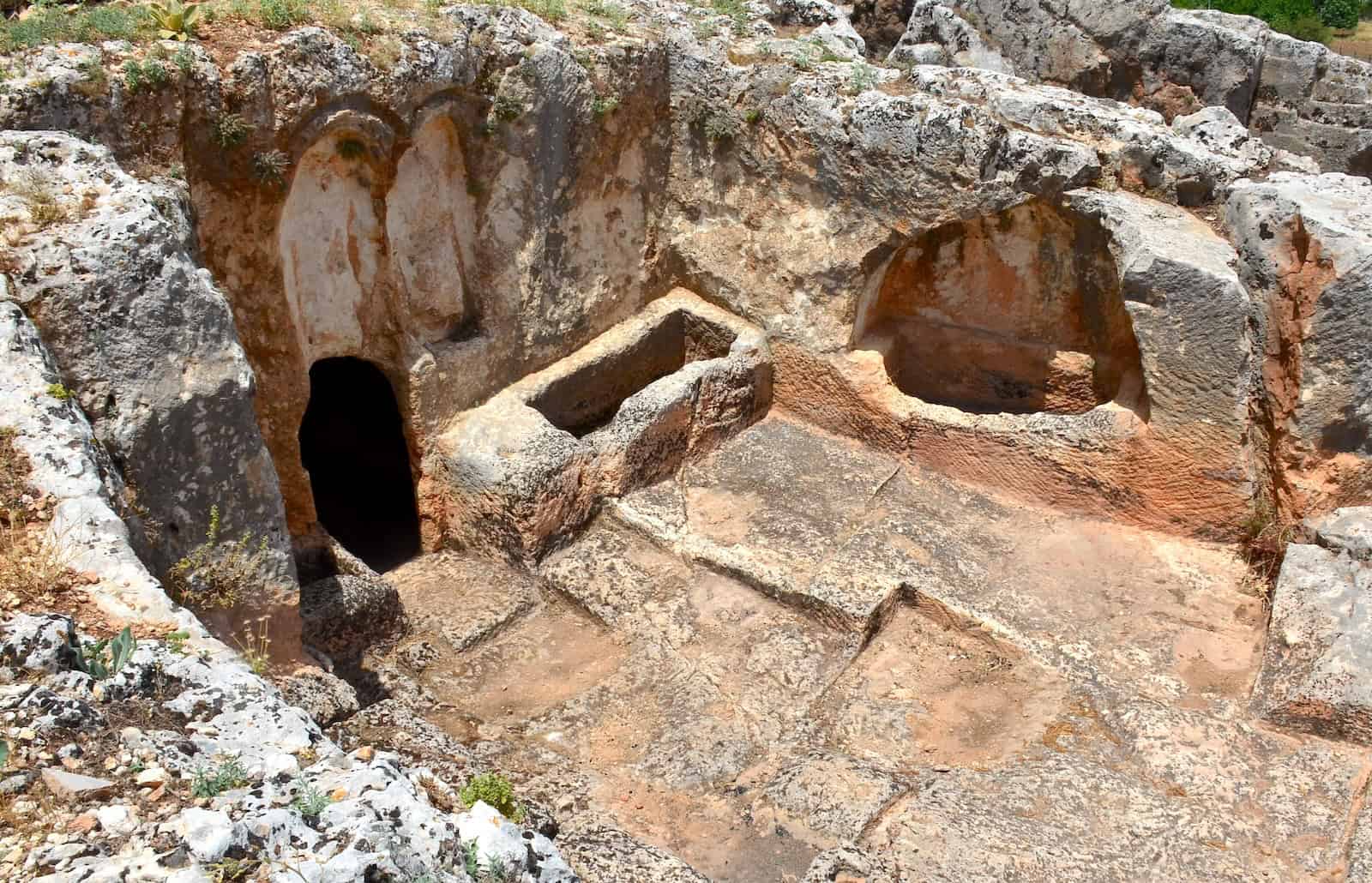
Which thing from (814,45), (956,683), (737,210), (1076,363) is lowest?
(956,683)

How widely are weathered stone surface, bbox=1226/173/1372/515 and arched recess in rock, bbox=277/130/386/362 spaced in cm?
493

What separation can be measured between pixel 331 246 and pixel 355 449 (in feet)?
9.39

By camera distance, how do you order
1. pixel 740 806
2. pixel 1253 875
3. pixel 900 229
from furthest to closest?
pixel 900 229
pixel 740 806
pixel 1253 875

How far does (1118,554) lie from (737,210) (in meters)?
3.29

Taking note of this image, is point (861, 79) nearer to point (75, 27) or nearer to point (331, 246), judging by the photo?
point (331, 246)

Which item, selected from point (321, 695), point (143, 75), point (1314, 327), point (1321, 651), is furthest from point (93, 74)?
point (1321, 651)

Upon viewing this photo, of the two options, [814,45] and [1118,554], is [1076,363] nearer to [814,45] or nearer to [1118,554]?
[1118,554]

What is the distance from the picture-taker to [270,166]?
5977mm

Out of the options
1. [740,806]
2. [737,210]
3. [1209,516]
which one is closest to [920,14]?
[737,210]

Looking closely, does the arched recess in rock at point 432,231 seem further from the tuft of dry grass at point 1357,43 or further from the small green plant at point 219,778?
the tuft of dry grass at point 1357,43

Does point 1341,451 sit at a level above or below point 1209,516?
above

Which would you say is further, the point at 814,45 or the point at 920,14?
the point at 920,14

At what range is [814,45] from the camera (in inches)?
320

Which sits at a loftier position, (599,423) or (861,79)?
(861,79)
